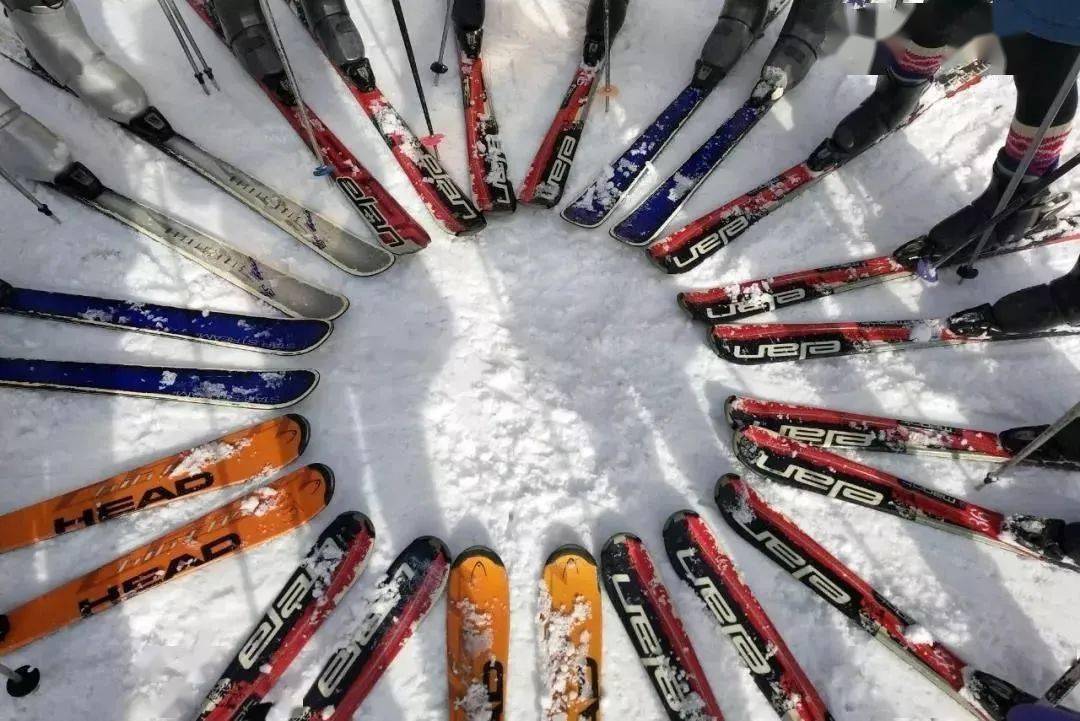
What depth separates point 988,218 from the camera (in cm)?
296

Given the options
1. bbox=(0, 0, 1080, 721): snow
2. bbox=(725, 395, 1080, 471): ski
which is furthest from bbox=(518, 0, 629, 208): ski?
bbox=(725, 395, 1080, 471): ski

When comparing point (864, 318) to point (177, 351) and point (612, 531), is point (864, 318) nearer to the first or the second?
point (612, 531)

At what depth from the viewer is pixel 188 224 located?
3305mm

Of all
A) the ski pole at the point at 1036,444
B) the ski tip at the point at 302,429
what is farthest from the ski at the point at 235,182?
the ski pole at the point at 1036,444

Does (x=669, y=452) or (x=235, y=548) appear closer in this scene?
(x=235, y=548)

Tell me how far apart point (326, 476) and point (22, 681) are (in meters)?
1.25

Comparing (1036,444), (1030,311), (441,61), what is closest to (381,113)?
(441,61)

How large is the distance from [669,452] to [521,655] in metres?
1.03

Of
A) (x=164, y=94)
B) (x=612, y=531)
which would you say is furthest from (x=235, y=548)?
(x=164, y=94)

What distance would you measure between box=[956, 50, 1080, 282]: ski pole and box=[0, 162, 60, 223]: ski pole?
4.34 m

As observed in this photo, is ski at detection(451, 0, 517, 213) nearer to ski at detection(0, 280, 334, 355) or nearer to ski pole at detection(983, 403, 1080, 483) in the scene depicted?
ski at detection(0, 280, 334, 355)

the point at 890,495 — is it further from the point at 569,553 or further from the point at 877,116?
the point at 877,116

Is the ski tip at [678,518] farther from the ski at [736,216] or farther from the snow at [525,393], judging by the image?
the ski at [736,216]

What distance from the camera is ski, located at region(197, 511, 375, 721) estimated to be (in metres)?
2.40
